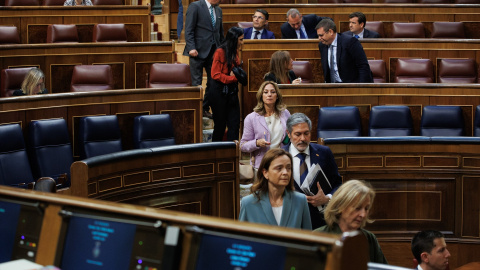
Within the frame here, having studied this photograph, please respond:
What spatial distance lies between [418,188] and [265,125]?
90 cm

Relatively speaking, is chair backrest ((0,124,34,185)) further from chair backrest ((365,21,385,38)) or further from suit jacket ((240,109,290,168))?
chair backrest ((365,21,385,38))

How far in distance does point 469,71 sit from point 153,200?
336cm

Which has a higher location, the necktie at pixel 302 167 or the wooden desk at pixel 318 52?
the wooden desk at pixel 318 52

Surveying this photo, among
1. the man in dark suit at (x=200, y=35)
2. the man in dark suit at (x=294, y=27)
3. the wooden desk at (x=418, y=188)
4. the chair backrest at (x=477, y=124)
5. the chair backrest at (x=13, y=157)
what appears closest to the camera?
the chair backrest at (x=13, y=157)

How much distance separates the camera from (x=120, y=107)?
4.48 meters

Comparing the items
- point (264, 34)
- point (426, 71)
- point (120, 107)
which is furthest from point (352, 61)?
point (120, 107)

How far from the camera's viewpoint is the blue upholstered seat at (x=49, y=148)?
4.03 metres

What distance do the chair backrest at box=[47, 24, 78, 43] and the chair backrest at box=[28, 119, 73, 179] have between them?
7.48 ft

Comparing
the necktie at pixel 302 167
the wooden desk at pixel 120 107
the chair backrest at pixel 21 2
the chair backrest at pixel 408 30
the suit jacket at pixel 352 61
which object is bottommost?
the necktie at pixel 302 167

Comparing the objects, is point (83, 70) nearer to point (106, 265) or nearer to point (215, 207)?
point (215, 207)

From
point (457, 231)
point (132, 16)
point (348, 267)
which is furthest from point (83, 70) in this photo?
point (348, 267)

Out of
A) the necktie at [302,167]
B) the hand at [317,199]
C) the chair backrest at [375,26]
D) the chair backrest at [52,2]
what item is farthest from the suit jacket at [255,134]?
the chair backrest at [52,2]

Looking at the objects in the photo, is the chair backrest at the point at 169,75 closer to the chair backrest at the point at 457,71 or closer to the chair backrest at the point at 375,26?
the chair backrest at the point at 457,71

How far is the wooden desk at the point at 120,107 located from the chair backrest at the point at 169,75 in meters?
0.61
